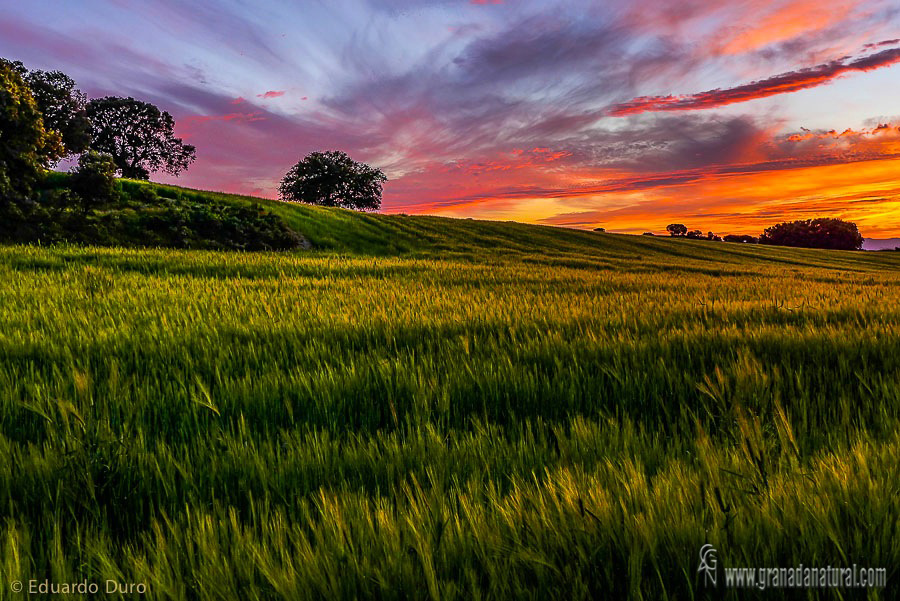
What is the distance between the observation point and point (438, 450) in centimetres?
166

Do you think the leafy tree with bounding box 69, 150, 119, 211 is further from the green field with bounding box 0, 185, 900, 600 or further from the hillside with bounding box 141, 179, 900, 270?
the green field with bounding box 0, 185, 900, 600

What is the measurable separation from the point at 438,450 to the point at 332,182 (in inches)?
2779

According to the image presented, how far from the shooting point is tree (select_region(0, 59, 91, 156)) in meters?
46.0

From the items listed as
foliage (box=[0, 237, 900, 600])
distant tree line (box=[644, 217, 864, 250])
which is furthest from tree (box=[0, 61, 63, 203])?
distant tree line (box=[644, 217, 864, 250])

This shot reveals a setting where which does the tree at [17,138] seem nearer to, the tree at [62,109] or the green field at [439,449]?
the green field at [439,449]

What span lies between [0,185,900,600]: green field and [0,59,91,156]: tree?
5872 cm

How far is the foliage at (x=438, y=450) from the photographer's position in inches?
36.9

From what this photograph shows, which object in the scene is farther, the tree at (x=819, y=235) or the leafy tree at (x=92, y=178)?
the tree at (x=819, y=235)

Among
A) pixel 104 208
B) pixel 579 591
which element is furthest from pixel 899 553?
pixel 104 208

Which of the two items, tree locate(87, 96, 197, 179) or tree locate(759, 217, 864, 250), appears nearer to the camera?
tree locate(87, 96, 197, 179)

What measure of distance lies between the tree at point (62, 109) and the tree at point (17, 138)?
4258 cm

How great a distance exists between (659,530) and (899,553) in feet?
1.39

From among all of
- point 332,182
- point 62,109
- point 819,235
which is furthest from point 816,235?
point 62,109

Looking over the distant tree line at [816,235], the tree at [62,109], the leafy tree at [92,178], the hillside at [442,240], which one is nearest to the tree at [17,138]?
the leafy tree at [92,178]
